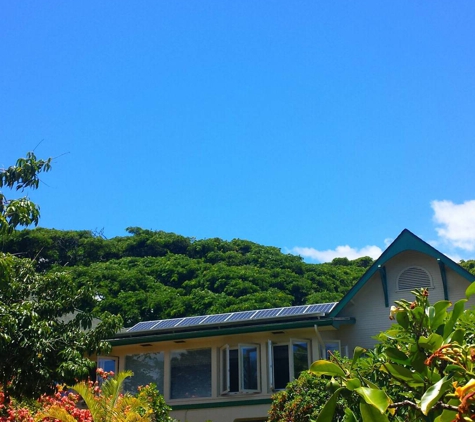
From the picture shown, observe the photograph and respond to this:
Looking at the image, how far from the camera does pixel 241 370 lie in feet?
70.5

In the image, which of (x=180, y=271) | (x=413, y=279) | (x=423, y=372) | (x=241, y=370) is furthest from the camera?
(x=180, y=271)

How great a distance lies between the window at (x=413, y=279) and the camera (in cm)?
2061

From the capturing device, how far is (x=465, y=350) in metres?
3.24

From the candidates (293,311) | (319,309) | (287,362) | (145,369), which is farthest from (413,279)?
(145,369)

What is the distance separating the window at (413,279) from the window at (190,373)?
22.1ft

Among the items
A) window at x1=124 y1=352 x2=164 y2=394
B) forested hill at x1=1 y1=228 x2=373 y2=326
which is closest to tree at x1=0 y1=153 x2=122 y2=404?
window at x1=124 y1=352 x2=164 y2=394

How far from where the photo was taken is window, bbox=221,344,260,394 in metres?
21.5

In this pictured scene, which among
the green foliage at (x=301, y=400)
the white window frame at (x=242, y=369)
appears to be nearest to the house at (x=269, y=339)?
the white window frame at (x=242, y=369)

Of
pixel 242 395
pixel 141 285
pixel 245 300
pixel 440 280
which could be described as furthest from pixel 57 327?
pixel 141 285

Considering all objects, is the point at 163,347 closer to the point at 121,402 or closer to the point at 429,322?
the point at 121,402

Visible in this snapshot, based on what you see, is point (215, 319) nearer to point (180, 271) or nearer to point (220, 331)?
point (220, 331)

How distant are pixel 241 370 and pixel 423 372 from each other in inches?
728

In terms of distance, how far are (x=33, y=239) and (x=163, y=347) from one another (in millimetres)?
30334

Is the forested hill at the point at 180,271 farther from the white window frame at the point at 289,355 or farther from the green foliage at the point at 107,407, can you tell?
the green foliage at the point at 107,407
